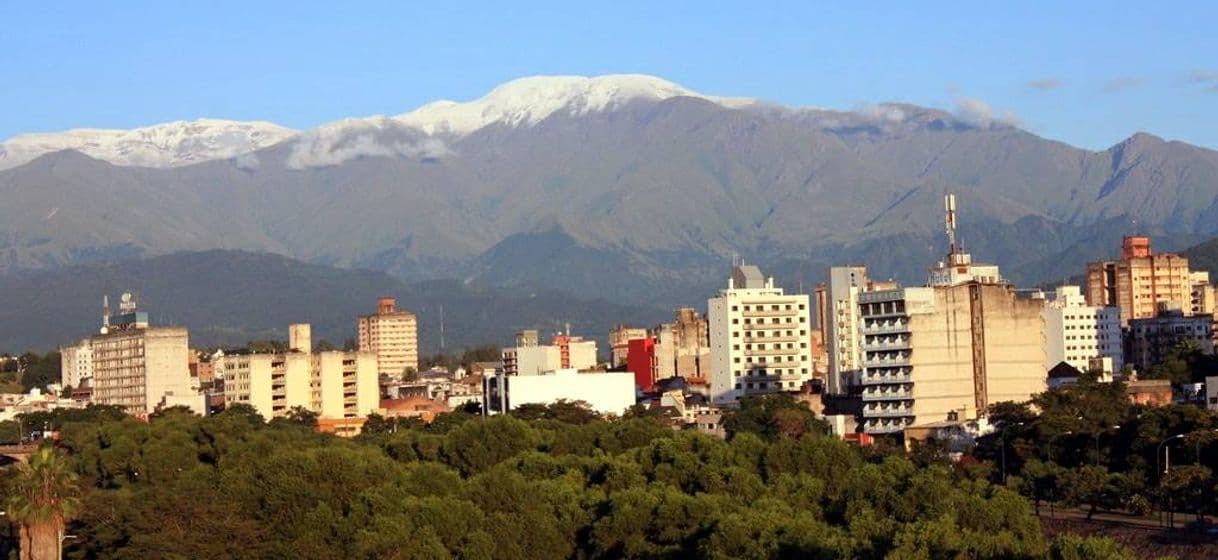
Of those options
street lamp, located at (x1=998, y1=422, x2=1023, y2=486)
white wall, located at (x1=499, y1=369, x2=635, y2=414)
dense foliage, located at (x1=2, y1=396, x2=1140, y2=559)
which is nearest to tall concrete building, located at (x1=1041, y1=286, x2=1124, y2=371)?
white wall, located at (x1=499, y1=369, x2=635, y2=414)

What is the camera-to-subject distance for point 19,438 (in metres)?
143

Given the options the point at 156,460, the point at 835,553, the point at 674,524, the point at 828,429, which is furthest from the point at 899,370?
the point at 835,553

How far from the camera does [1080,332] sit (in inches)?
6791

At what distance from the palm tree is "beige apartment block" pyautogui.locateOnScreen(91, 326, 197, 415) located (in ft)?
323

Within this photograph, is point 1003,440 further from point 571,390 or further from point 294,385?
point 294,385

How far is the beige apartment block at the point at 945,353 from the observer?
111m

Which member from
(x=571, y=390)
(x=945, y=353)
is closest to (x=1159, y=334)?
(x=571, y=390)

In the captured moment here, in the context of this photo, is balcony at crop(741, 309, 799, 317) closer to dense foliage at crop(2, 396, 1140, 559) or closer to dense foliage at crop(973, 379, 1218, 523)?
dense foliage at crop(973, 379, 1218, 523)

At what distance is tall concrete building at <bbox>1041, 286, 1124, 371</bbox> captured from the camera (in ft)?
548

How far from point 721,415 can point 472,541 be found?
62.5m

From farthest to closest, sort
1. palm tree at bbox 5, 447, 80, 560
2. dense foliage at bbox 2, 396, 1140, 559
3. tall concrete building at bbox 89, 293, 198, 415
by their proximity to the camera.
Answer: tall concrete building at bbox 89, 293, 198, 415
palm tree at bbox 5, 447, 80, 560
dense foliage at bbox 2, 396, 1140, 559

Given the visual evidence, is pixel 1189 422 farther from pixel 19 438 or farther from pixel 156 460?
pixel 19 438

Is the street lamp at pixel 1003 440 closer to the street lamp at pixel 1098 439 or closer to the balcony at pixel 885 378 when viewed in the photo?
the street lamp at pixel 1098 439

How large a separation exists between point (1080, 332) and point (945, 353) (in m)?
64.1
